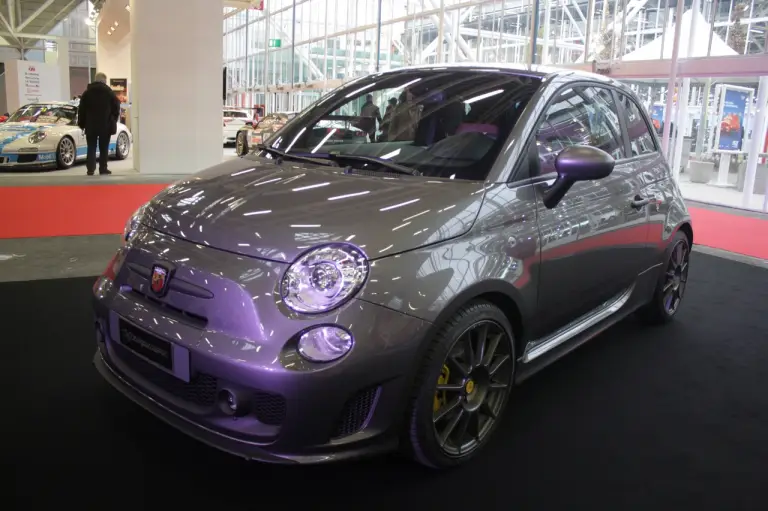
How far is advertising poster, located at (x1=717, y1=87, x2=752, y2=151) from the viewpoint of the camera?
13.2 metres

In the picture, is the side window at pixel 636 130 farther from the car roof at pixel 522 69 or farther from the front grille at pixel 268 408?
the front grille at pixel 268 408

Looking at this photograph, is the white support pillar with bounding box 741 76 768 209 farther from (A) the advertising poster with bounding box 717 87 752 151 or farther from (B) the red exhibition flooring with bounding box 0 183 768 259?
(A) the advertising poster with bounding box 717 87 752 151

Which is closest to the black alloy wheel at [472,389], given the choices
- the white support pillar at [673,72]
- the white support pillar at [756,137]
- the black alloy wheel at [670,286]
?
the black alloy wheel at [670,286]

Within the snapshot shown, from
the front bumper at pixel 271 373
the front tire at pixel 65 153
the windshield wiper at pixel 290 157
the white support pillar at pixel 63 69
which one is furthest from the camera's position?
the white support pillar at pixel 63 69

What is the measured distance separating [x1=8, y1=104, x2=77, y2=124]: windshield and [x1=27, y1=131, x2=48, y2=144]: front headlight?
74cm

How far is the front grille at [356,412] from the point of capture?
6.41 ft

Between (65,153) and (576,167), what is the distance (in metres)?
11.3

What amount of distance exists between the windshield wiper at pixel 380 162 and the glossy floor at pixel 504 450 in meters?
1.09

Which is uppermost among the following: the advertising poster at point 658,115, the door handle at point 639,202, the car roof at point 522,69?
the advertising poster at point 658,115

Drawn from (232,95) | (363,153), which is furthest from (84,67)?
(363,153)

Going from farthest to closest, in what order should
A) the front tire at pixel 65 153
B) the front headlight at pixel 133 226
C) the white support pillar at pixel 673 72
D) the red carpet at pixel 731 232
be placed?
the front tire at pixel 65 153 → the white support pillar at pixel 673 72 → the red carpet at pixel 731 232 → the front headlight at pixel 133 226

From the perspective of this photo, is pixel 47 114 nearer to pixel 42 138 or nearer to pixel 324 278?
pixel 42 138

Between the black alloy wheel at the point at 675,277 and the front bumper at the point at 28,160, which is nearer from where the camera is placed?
the black alloy wheel at the point at 675,277

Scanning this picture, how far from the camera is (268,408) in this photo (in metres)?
1.91
